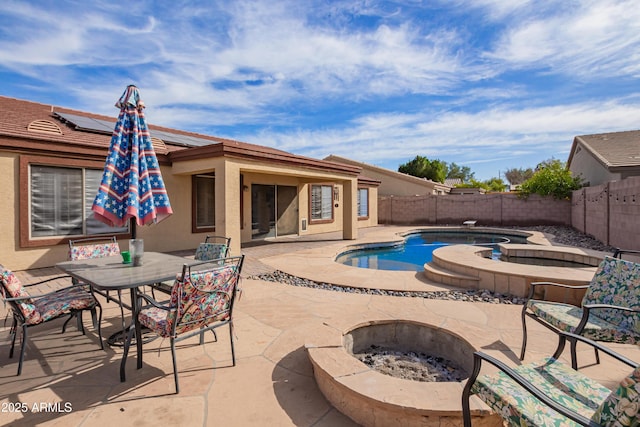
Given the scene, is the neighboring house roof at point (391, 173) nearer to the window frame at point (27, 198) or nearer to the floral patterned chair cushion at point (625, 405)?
the window frame at point (27, 198)

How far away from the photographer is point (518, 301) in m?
5.32

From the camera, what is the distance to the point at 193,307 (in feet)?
9.44

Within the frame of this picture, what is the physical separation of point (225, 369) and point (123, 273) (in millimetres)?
1607

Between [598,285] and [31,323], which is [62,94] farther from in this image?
[598,285]

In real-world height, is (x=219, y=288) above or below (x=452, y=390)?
above

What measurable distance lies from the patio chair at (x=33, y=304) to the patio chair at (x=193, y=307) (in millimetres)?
878

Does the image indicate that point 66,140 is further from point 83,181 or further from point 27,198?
point 27,198

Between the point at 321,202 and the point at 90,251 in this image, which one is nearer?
the point at 90,251

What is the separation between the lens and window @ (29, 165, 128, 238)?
7106mm

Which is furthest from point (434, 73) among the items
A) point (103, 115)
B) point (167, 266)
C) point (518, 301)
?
point (103, 115)

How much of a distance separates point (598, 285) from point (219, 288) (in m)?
4.06

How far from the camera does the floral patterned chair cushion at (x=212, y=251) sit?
16.2 feet

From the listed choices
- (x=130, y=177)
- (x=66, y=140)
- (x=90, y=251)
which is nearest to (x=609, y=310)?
(x=130, y=177)

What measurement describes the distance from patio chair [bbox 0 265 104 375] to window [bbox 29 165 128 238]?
479 cm
